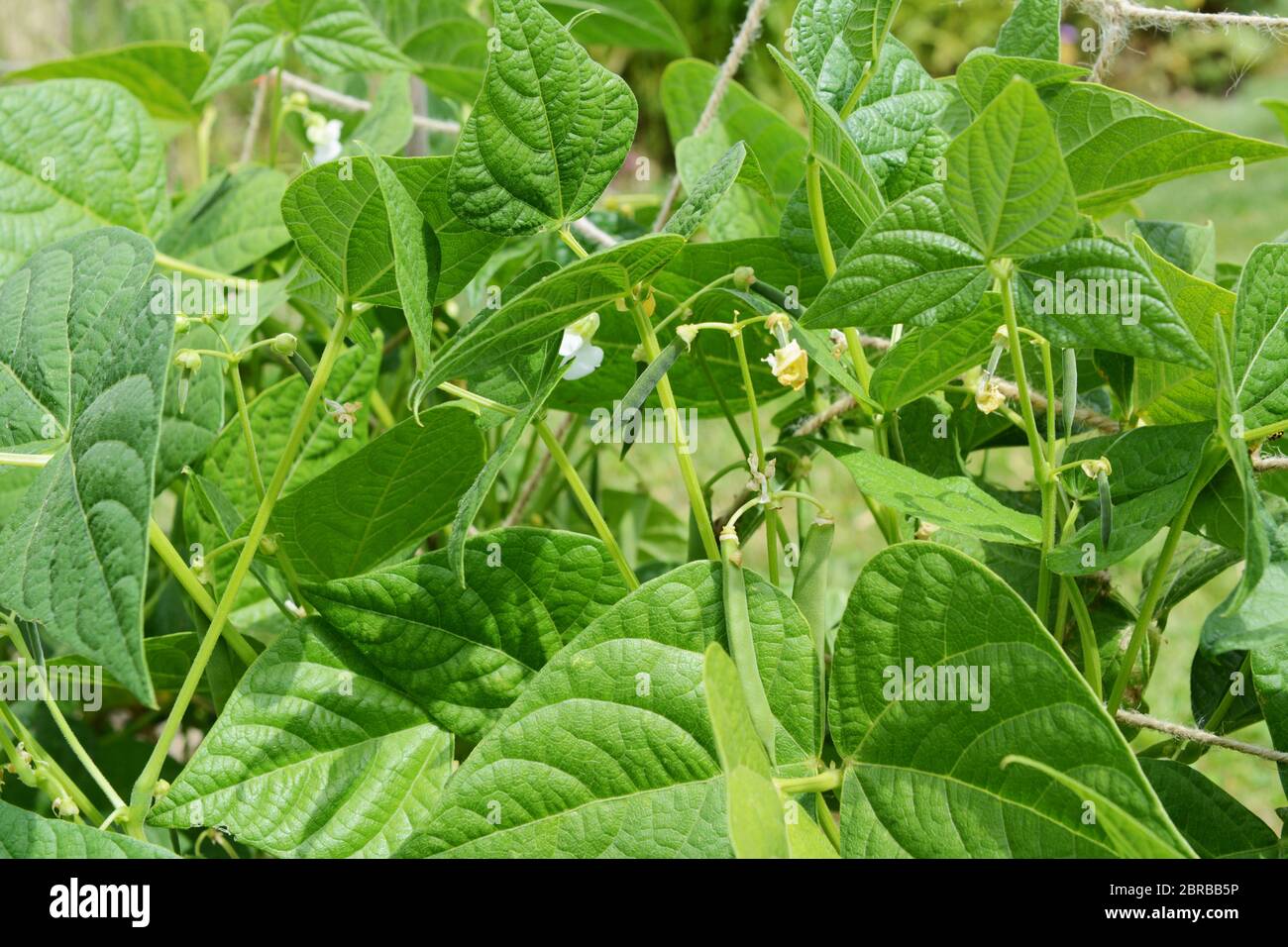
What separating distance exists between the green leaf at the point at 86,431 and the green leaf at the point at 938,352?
0.88ft

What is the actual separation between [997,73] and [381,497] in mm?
328

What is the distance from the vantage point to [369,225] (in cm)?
46

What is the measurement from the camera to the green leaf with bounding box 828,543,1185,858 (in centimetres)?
36

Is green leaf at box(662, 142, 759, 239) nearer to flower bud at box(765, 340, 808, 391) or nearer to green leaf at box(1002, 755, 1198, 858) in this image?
flower bud at box(765, 340, 808, 391)

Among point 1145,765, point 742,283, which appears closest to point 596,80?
point 742,283

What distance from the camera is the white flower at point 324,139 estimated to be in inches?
33.7

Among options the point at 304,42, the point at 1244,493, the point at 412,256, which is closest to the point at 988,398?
the point at 1244,493

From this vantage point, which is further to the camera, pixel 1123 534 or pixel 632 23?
pixel 632 23

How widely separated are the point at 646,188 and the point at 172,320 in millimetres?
3057

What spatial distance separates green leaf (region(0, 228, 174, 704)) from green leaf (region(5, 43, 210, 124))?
1.55 ft

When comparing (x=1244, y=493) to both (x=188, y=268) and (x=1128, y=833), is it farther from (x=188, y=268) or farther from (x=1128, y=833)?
(x=188, y=268)

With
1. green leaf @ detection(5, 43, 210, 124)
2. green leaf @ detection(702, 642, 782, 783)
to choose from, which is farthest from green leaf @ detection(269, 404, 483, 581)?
green leaf @ detection(5, 43, 210, 124)

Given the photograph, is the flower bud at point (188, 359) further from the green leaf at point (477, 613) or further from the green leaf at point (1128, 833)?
the green leaf at point (1128, 833)
